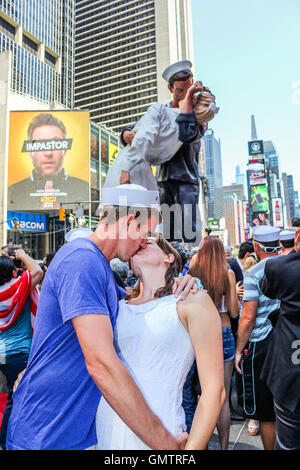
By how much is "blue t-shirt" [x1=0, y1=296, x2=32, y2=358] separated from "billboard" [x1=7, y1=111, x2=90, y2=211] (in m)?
32.2

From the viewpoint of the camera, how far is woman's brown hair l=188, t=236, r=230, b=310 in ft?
11.3

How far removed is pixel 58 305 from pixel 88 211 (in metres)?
43.0

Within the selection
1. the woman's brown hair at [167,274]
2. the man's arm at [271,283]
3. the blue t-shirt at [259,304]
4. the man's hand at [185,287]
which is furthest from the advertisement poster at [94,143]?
the man's hand at [185,287]

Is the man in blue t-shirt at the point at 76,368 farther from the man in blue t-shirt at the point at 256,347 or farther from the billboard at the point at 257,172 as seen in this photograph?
the billboard at the point at 257,172

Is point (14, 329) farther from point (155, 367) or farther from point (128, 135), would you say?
point (155, 367)

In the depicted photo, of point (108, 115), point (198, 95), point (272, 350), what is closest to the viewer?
point (272, 350)

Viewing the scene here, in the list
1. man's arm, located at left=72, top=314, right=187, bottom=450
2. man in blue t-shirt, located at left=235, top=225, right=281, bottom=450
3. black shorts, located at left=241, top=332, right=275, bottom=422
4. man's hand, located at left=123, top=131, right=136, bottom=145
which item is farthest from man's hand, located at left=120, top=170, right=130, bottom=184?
black shorts, located at left=241, top=332, right=275, bottom=422

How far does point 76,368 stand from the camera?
1484 mm

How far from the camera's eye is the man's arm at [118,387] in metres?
1.24

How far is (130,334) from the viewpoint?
151cm

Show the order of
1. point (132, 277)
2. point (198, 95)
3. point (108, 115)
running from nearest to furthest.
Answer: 1. point (198, 95)
2. point (132, 277)
3. point (108, 115)

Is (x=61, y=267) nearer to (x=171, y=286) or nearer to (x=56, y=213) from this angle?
(x=171, y=286)

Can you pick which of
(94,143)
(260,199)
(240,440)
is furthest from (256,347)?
(260,199)
